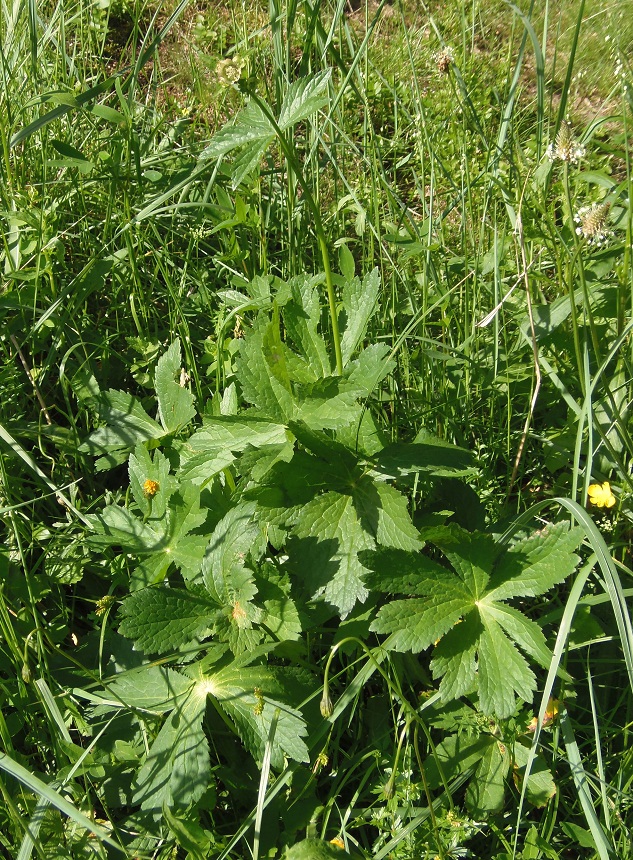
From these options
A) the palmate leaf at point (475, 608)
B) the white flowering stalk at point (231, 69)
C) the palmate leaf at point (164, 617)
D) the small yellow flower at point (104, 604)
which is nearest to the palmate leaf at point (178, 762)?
the palmate leaf at point (164, 617)

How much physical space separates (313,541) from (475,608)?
39 centimetres

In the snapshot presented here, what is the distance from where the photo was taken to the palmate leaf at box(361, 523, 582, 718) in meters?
1.54

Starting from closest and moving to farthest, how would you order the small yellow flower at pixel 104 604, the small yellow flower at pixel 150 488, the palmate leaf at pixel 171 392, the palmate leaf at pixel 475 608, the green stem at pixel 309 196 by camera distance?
the green stem at pixel 309 196, the palmate leaf at pixel 475 608, the small yellow flower at pixel 104 604, the small yellow flower at pixel 150 488, the palmate leaf at pixel 171 392

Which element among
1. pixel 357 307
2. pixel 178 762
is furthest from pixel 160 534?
pixel 357 307

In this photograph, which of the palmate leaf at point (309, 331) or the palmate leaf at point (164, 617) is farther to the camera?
the palmate leaf at point (309, 331)

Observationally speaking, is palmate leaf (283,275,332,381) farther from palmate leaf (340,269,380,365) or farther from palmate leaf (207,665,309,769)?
palmate leaf (207,665,309,769)

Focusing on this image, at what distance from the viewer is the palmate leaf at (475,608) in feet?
5.06

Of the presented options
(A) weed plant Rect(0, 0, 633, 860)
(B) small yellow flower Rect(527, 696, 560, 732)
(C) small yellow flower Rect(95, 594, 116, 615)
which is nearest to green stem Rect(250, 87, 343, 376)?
(A) weed plant Rect(0, 0, 633, 860)

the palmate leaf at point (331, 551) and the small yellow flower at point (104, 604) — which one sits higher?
the palmate leaf at point (331, 551)

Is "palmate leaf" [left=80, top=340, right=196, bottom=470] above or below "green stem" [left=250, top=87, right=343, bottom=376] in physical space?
below

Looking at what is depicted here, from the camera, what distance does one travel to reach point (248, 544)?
1591 mm

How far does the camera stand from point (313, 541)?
1.62m

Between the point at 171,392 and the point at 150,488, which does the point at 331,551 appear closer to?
the point at 150,488

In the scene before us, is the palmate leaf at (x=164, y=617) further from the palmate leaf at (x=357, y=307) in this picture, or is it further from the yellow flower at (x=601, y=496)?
the yellow flower at (x=601, y=496)
